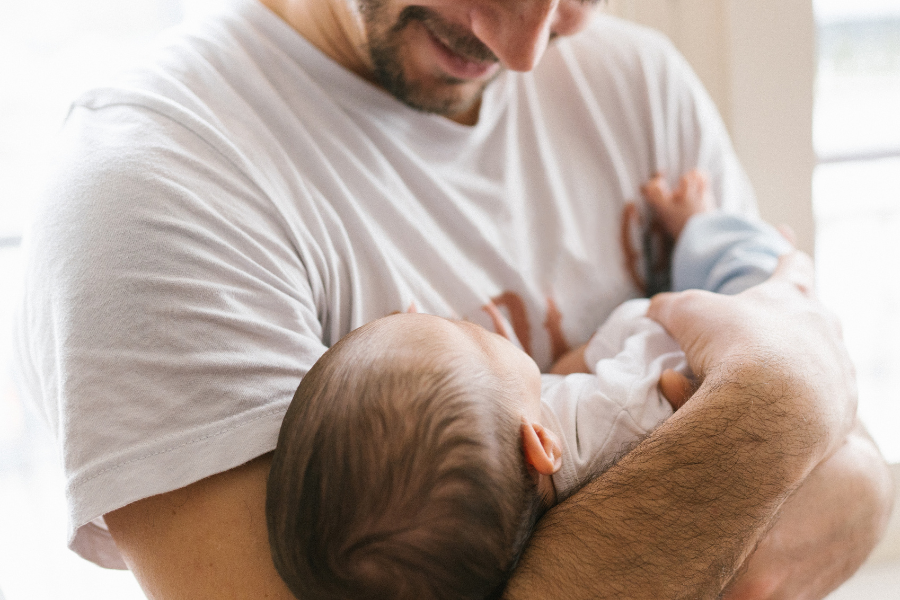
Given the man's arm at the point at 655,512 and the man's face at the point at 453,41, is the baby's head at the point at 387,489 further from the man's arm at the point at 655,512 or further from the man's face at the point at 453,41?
the man's face at the point at 453,41

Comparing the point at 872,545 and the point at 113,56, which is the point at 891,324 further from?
the point at 113,56

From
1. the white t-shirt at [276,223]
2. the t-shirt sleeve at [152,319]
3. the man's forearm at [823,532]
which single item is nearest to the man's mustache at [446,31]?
the white t-shirt at [276,223]

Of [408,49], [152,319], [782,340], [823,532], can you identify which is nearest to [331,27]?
[408,49]

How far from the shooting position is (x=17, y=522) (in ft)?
5.61

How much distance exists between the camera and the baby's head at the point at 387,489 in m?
0.63

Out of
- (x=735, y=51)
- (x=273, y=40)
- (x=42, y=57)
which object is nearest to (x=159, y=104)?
(x=273, y=40)

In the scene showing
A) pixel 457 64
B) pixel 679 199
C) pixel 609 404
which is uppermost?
pixel 457 64

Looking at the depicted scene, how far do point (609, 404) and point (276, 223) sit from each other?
48 centimetres

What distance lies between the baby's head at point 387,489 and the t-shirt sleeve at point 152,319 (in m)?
0.06

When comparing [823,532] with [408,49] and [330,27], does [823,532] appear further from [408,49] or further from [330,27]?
[330,27]

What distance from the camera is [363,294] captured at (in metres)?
0.84

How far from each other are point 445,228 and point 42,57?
1084 millimetres

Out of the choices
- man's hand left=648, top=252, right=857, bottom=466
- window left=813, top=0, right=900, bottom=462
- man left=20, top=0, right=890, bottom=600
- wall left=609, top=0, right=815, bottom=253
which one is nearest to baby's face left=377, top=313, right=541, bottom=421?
man left=20, top=0, right=890, bottom=600

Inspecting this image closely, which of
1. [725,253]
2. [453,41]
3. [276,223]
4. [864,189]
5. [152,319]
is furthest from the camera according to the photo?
[864,189]
